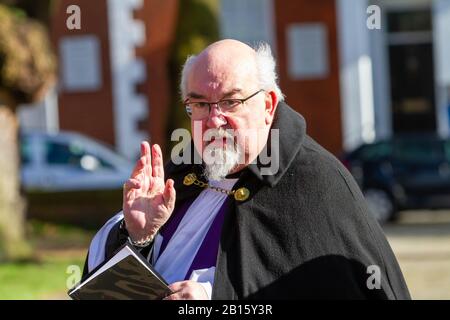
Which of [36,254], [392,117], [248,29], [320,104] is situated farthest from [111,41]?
[36,254]

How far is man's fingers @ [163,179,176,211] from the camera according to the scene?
A: 416 centimetres

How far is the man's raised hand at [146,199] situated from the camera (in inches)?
165

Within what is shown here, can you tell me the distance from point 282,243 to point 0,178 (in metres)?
9.52

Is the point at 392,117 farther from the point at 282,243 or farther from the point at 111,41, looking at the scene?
the point at 282,243

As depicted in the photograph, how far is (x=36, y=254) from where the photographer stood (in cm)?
1369

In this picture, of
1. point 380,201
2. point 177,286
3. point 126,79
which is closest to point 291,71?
point 126,79

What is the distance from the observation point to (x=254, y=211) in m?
4.21

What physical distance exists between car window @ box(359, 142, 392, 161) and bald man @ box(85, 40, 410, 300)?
13254mm

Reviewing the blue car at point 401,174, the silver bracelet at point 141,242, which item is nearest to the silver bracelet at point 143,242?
the silver bracelet at point 141,242

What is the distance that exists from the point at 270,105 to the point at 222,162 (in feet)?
1.03

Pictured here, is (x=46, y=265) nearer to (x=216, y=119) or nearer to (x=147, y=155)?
(x=147, y=155)

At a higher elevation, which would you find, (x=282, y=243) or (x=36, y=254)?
(x=282, y=243)

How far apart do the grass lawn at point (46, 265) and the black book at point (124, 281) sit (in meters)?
5.09
